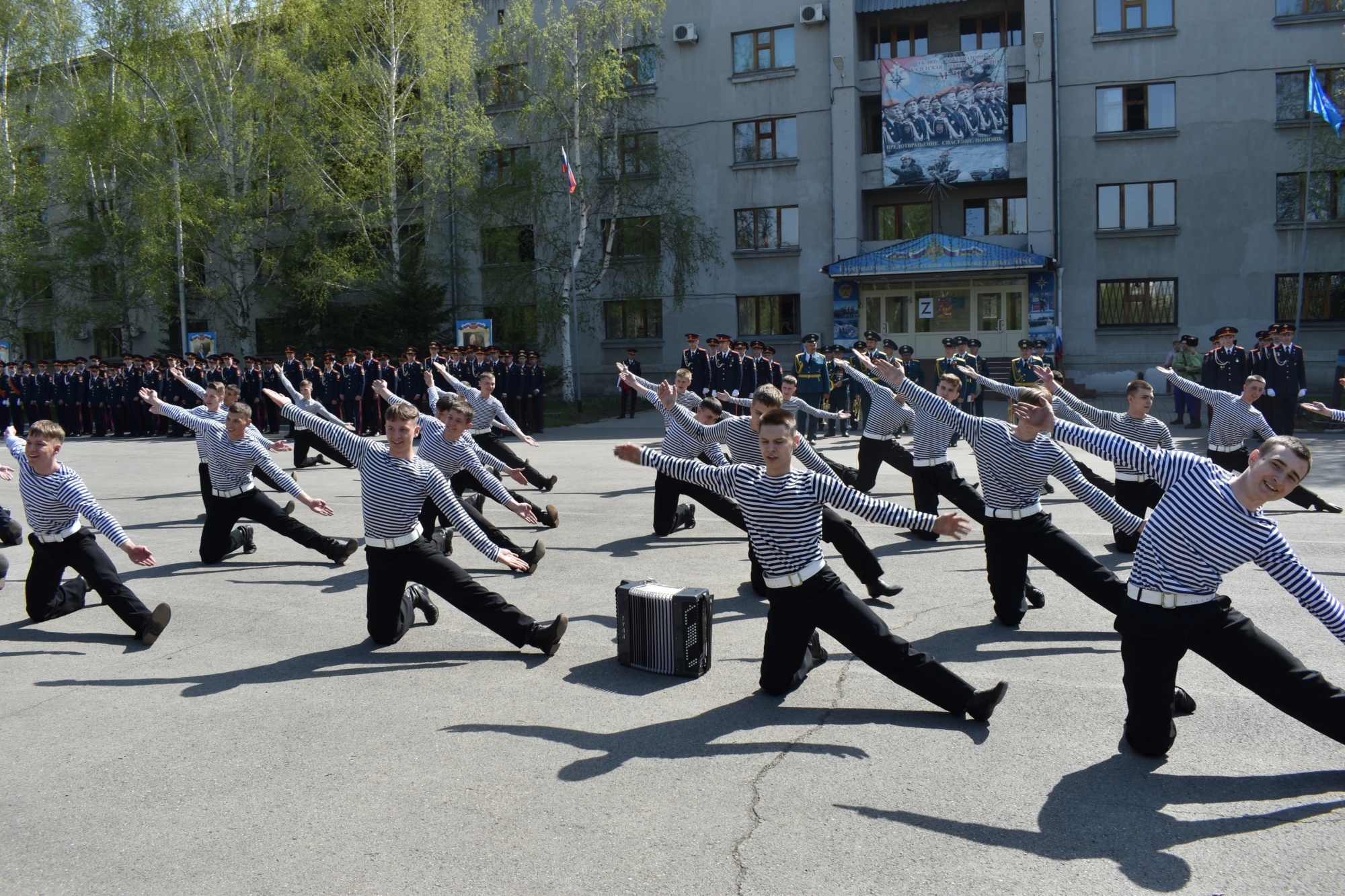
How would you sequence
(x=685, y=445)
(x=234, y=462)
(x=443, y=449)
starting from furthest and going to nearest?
(x=685, y=445)
(x=443, y=449)
(x=234, y=462)

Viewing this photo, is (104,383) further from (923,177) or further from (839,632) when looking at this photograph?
(839,632)

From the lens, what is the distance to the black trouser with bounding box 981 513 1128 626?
6566 mm

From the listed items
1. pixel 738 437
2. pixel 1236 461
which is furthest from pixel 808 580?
pixel 1236 461

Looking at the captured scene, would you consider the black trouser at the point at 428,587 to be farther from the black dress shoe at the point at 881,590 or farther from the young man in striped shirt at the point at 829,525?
the black dress shoe at the point at 881,590

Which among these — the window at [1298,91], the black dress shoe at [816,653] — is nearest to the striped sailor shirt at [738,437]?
the black dress shoe at [816,653]

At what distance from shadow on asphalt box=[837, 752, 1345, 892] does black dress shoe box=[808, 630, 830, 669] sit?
74.3 inches

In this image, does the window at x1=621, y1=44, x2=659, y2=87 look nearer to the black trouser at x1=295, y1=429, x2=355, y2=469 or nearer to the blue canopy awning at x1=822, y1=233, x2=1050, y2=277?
the blue canopy awning at x1=822, y1=233, x2=1050, y2=277

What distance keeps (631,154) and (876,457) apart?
24.0 m

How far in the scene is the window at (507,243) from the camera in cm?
3269

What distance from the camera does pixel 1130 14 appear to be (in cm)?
3069

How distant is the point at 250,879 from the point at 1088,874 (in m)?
3.23

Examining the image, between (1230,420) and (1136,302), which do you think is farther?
(1136,302)

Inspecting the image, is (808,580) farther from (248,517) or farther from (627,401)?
(627,401)

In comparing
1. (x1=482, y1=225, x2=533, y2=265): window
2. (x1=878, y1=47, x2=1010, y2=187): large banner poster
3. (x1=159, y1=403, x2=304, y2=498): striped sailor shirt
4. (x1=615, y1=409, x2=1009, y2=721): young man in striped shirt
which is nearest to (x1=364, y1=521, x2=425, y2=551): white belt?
(x1=615, y1=409, x2=1009, y2=721): young man in striped shirt
